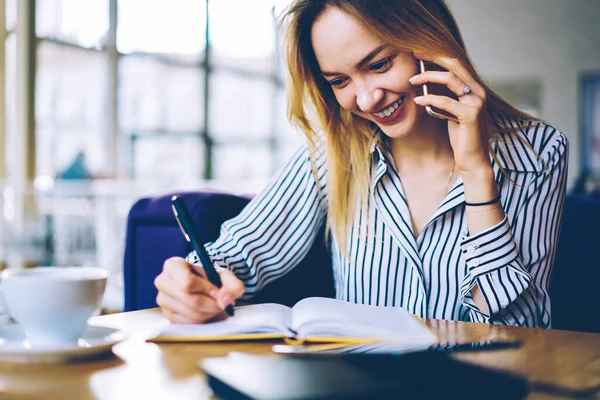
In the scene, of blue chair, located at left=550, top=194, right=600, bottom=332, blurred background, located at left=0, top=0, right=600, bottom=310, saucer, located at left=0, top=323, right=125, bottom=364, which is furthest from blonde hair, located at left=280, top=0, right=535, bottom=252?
blurred background, located at left=0, top=0, right=600, bottom=310

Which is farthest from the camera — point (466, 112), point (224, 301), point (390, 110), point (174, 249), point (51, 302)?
point (174, 249)

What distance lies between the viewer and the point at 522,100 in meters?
5.80

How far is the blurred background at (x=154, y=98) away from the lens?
481 cm

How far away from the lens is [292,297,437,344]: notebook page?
777 mm

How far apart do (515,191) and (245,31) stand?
5519 millimetres

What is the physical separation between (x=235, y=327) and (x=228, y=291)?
10cm

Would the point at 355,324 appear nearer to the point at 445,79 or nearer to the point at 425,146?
the point at 445,79

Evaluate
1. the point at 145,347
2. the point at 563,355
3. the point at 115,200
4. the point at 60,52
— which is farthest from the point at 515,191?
the point at 60,52

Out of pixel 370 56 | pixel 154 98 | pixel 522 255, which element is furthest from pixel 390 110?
pixel 154 98

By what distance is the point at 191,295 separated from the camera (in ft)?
2.87

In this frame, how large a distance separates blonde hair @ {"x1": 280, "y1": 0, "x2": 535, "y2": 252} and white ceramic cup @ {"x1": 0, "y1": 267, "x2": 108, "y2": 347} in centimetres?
69

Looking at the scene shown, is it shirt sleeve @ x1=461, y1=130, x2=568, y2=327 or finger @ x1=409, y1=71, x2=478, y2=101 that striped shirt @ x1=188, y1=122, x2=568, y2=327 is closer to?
shirt sleeve @ x1=461, y1=130, x2=568, y2=327

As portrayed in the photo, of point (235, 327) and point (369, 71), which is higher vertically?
point (369, 71)

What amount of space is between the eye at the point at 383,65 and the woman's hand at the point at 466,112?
0.07 meters
